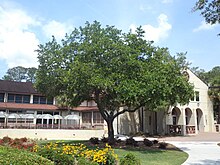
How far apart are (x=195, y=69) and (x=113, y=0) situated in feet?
147

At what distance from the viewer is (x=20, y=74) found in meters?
86.9

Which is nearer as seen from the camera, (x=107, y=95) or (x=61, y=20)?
(x=61, y=20)

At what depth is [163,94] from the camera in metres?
14.7

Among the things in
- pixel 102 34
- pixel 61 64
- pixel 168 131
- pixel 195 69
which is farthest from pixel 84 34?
pixel 195 69

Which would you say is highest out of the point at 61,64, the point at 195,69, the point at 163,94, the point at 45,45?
the point at 195,69

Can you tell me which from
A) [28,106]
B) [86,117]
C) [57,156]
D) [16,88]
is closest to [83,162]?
[57,156]

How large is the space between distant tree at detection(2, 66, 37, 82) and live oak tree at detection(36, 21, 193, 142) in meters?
71.7

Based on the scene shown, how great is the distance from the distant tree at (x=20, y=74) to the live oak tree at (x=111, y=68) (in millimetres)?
71664

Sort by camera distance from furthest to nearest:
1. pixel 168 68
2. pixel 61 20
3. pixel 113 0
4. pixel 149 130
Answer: pixel 149 130, pixel 168 68, pixel 61 20, pixel 113 0

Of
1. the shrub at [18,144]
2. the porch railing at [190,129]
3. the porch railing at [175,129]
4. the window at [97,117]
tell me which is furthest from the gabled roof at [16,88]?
the porch railing at [190,129]

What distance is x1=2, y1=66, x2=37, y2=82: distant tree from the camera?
8550 cm

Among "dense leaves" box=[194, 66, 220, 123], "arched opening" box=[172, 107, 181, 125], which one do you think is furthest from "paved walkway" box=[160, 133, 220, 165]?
"arched opening" box=[172, 107, 181, 125]

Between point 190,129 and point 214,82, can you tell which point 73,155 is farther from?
point 214,82

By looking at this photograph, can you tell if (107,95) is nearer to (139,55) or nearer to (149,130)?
(139,55)
